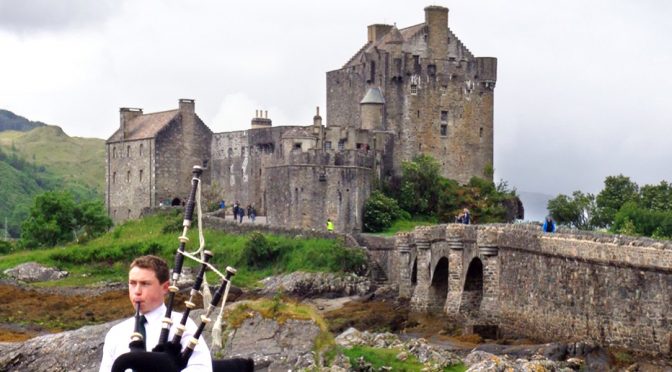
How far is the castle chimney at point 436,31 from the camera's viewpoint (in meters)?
76.4

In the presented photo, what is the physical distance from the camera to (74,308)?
180 ft

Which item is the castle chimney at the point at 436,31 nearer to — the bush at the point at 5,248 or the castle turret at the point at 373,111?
the castle turret at the point at 373,111

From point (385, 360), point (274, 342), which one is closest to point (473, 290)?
point (385, 360)

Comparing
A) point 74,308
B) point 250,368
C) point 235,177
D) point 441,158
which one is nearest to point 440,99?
point 441,158

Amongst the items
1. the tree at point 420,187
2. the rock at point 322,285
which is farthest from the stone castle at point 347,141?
the rock at point 322,285

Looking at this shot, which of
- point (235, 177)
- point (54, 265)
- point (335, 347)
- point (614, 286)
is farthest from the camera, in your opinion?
point (235, 177)

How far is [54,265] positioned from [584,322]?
36.9 meters

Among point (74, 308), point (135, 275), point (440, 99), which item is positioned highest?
point (440, 99)

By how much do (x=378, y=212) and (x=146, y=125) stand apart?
850 inches

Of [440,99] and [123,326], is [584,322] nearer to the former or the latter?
[123,326]

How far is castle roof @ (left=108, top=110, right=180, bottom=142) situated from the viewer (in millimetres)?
82688

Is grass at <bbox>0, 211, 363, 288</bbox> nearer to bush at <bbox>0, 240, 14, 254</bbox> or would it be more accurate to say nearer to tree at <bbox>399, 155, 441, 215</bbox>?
bush at <bbox>0, 240, 14, 254</bbox>

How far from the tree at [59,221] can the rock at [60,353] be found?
140 ft

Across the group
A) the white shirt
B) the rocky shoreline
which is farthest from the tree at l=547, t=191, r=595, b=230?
the white shirt
